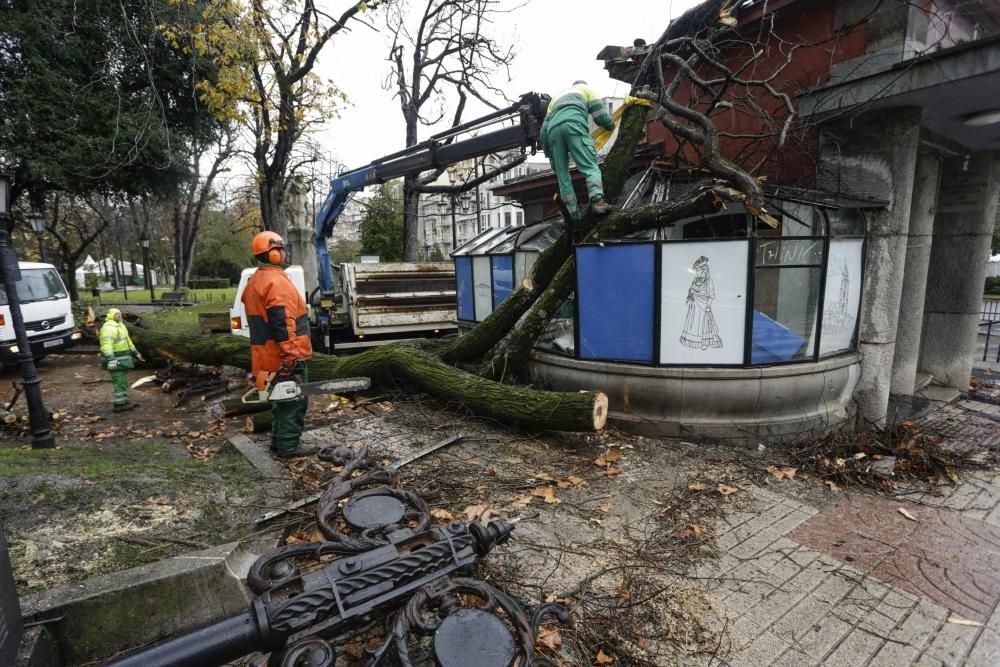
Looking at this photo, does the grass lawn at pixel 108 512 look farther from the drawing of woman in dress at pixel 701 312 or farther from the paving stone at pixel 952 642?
the drawing of woman in dress at pixel 701 312

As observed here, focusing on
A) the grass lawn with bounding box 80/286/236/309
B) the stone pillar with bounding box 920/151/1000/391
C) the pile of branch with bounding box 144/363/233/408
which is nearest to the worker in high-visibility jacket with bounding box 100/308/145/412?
the pile of branch with bounding box 144/363/233/408

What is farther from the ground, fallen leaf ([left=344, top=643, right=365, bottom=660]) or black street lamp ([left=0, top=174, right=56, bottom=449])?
black street lamp ([left=0, top=174, right=56, bottom=449])

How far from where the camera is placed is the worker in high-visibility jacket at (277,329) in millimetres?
4508

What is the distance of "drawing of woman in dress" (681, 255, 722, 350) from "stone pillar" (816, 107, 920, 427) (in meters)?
2.44

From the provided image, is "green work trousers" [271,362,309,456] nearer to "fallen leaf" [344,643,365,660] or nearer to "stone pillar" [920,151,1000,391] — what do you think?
"fallen leaf" [344,643,365,660]

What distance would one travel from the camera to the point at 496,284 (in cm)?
938

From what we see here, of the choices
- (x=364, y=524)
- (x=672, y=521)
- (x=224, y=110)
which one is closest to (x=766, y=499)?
(x=672, y=521)

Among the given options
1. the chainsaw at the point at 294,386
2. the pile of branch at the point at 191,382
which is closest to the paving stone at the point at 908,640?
the chainsaw at the point at 294,386

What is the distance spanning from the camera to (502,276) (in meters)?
9.21

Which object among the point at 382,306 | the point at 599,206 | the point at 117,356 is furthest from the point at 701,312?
the point at 117,356

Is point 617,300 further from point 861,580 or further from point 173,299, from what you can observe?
point 173,299

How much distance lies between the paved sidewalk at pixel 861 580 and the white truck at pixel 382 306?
796cm

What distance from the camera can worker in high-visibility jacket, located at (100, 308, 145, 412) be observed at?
23.7ft

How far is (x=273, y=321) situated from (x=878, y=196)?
7.12m
